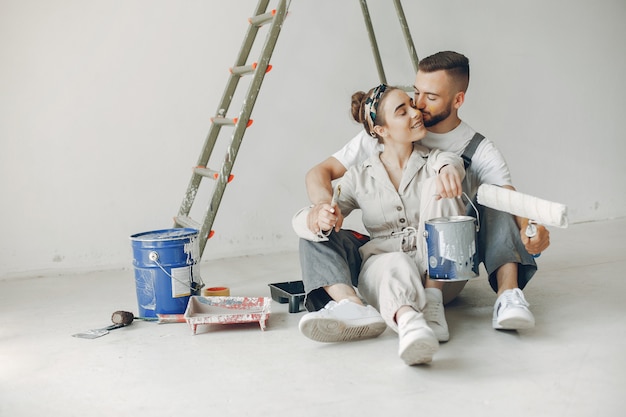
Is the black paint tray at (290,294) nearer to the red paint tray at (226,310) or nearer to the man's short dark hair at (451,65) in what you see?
the red paint tray at (226,310)

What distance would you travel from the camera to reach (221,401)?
6.39 feet

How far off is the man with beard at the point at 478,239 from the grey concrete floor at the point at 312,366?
0.10 m

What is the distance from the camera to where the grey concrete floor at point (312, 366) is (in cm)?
189

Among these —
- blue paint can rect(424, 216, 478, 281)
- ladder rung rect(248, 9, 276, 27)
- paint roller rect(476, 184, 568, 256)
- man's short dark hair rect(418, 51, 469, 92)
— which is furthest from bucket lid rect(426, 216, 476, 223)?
ladder rung rect(248, 9, 276, 27)

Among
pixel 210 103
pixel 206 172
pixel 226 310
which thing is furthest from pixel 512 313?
pixel 210 103

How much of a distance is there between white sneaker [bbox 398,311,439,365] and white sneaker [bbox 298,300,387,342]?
243 mm

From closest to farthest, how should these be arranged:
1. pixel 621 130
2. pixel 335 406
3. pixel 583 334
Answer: pixel 335 406, pixel 583 334, pixel 621 130

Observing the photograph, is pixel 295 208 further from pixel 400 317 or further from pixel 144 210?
pixel 400 317

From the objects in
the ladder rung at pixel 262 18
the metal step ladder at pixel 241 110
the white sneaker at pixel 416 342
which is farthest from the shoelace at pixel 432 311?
the ladder rung at pixel 262 18

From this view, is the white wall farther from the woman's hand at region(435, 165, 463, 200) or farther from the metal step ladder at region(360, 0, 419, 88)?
the woman's hand at region(435, 165, 463, 200)

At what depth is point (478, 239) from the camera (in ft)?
8.93

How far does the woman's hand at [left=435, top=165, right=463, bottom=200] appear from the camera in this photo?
243 centimetres

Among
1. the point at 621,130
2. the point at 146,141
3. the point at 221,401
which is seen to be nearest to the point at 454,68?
the point at 221,401

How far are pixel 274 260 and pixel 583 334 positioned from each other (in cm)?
205
